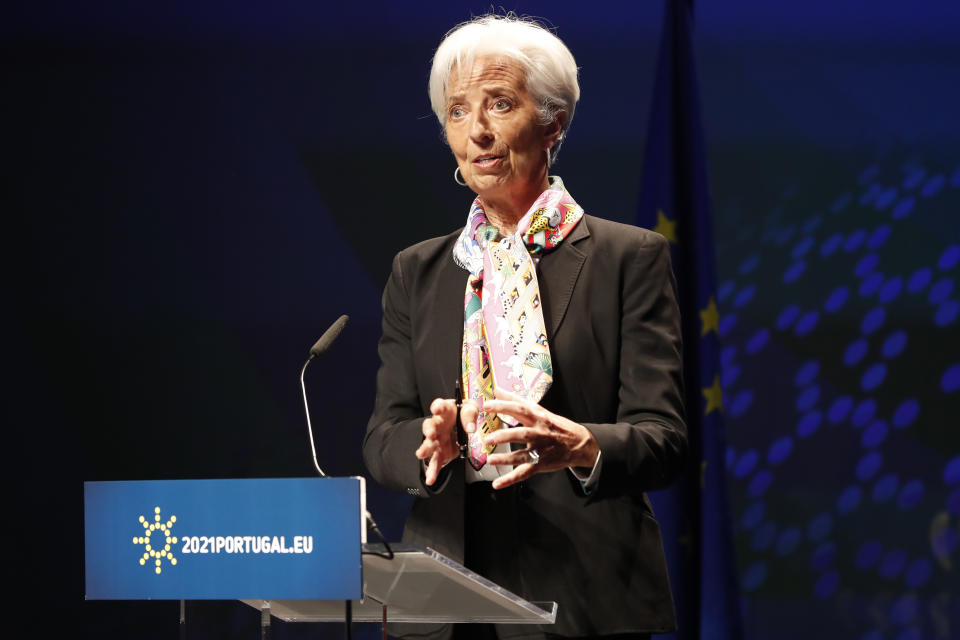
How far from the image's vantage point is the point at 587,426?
1.68 m

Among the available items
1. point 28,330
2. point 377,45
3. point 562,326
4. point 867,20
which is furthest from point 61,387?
point 867,20

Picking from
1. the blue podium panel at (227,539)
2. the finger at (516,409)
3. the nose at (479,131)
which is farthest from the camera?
the nose at (479,131)

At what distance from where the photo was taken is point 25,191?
4312 millimetres

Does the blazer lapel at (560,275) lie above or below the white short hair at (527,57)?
below

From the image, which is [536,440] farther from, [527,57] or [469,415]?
[527,57]

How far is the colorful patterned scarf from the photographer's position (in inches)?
71.1

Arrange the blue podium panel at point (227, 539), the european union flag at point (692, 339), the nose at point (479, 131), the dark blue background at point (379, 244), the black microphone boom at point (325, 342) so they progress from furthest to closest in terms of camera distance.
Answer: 1. the dark blue background at point (379, 244)
2. the european union flag at point (692, 339)
3. the nose at point (479, 131)
4. the black microphone boom at point (325, 342)
5. the blue podium panel at point (227, 539)

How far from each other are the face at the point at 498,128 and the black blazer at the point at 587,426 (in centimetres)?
16

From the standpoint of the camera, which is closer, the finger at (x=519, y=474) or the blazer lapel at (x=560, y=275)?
the finger at (x=519, y=474)

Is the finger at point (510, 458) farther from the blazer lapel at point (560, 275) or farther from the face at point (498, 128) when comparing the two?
the face at point (498, 128)

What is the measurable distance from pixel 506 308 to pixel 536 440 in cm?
37

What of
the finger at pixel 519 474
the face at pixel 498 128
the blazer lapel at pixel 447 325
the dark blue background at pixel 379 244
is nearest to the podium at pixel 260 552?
the finger at pixel 519 474

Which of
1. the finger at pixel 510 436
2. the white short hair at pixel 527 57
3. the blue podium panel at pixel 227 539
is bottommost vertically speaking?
the blue podium panel at pixel 227 539

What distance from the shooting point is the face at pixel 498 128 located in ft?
6.63
